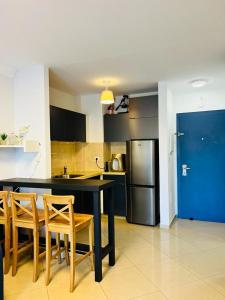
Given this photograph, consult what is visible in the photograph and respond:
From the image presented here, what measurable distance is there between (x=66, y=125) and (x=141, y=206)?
1.93 metres

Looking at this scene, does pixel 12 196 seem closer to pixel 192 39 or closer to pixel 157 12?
pixel 157 12

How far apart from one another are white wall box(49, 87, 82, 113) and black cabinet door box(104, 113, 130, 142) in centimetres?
70

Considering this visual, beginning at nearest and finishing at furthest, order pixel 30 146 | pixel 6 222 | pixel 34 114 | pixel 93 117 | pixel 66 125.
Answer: pixel 6 222 → pixel 30 146 → pixel 34 114 → pixel 66 125 → pixel 93 117

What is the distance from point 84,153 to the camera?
16.0 feet

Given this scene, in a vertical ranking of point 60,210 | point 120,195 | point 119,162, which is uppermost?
point 119,162

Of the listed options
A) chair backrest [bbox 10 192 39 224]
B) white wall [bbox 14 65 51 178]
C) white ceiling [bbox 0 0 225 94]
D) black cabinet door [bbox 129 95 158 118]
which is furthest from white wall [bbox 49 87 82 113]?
chair backrest [bbox 10 192 39 224]

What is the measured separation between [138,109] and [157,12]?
243 cm

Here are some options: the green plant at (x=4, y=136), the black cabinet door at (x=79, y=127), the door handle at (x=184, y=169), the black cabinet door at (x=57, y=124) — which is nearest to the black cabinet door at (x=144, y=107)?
the black cabinet door at (x=79, y=127)

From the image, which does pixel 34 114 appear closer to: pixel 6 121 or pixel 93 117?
pixel 6 121

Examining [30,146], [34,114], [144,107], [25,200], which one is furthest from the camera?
[144,107]

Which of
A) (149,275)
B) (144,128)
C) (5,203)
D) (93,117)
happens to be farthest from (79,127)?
(149,275)

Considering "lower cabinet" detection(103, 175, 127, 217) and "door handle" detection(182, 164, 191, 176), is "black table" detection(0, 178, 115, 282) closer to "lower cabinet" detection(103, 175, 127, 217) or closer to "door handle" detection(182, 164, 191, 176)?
"lower cabinet" detection(103, 175, 127, 217)

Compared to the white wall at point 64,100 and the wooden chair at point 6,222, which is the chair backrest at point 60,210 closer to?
the wooden chair at point 6,222

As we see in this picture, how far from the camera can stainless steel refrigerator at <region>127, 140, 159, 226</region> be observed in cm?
398
